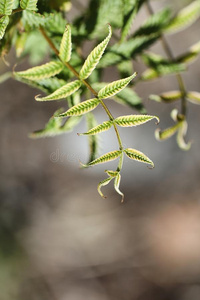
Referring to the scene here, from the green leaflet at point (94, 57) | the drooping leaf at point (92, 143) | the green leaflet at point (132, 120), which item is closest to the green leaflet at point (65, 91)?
the green leaflet at point (94, 57)

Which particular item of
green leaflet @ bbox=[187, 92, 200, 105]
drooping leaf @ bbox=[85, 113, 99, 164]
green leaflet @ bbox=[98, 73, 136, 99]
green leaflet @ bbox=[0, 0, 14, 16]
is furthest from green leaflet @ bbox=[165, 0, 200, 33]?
green leaflet @ bbox=[0, 0, 14, 16]

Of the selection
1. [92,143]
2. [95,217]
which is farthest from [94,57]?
[95,217]

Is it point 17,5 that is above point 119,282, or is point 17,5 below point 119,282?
above

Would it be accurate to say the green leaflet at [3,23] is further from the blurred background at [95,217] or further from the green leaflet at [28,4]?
the blurred background at [95,217]

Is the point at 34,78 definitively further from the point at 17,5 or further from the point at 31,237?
the point at 31,237

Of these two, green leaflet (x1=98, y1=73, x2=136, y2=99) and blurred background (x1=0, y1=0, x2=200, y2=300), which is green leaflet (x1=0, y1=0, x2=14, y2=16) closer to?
green leaflet (x1=98, y1=73, x2=136, y2=99)

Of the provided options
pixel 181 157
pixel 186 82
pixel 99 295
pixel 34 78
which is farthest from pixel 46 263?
pixel 34 78
